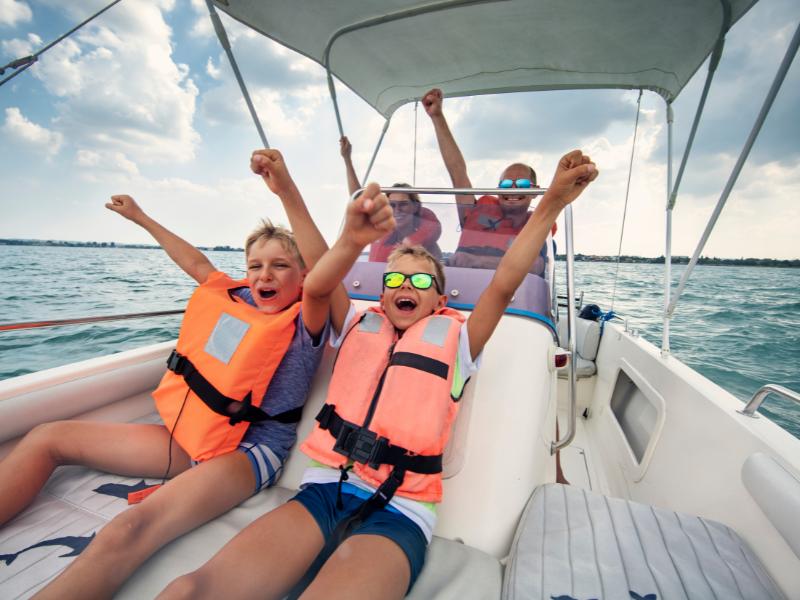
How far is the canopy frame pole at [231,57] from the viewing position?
219 cm

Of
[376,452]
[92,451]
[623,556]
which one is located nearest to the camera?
[623,556]

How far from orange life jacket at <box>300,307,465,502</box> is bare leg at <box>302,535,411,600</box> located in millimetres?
208

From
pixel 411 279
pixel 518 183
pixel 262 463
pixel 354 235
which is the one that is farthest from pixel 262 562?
pixel 518 183

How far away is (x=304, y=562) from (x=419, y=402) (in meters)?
0.60

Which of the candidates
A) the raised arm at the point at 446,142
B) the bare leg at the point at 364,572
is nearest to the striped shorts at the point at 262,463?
the bare leg at the point at 364,572

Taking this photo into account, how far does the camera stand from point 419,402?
1312mm

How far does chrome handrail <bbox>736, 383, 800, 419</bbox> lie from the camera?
1.18m

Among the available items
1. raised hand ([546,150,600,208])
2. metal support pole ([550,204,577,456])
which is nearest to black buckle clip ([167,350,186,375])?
raised hand ([546,150,600,208])

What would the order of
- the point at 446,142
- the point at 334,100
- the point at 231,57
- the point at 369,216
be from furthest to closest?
the point at 334,100 < the point at 446,142 < the point at 231,57 < the point at 369,216

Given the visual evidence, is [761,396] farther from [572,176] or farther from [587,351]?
[587,351]

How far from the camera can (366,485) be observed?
1284 millimetres

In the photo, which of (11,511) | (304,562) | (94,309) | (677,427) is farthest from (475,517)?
(94,309)

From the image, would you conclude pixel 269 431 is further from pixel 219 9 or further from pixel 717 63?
pixel 717 63

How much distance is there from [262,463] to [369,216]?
3.78 ft
